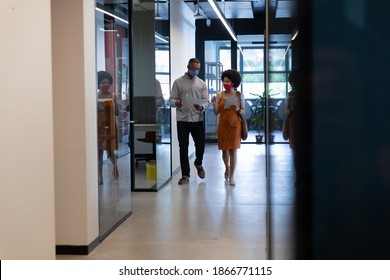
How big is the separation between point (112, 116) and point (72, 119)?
0.95 metres

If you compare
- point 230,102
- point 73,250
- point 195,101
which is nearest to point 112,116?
point 73,250

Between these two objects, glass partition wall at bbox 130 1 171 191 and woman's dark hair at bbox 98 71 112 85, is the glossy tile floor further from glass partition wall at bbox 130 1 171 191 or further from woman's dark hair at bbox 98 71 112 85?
woman's dark hair at bbox 98 71 112 85

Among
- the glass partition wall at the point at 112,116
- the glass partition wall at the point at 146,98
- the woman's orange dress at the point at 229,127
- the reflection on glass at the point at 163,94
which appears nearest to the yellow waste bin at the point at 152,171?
the glass partition wall at the point at 146,98

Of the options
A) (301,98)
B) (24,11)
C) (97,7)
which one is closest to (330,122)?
(301,98)

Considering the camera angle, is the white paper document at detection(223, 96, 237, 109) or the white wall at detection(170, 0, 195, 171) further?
the white wall at detection(170, 0, 195, 171)

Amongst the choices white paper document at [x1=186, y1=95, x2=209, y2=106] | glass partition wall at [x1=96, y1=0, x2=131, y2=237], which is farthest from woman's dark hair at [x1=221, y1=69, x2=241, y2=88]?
glass partition wall at [x1=96, y1=0, x2=131, y2=237]

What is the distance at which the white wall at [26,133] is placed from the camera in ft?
10.2

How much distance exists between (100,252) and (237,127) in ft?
12.3

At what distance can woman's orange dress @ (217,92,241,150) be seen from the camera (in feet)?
26.9

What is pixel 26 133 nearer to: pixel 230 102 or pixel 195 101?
pixel 230 102

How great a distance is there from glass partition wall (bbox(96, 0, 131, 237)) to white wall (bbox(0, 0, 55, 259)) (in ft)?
5.13

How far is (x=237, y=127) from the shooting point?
8.23 m

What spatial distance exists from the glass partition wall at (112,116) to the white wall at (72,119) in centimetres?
40
